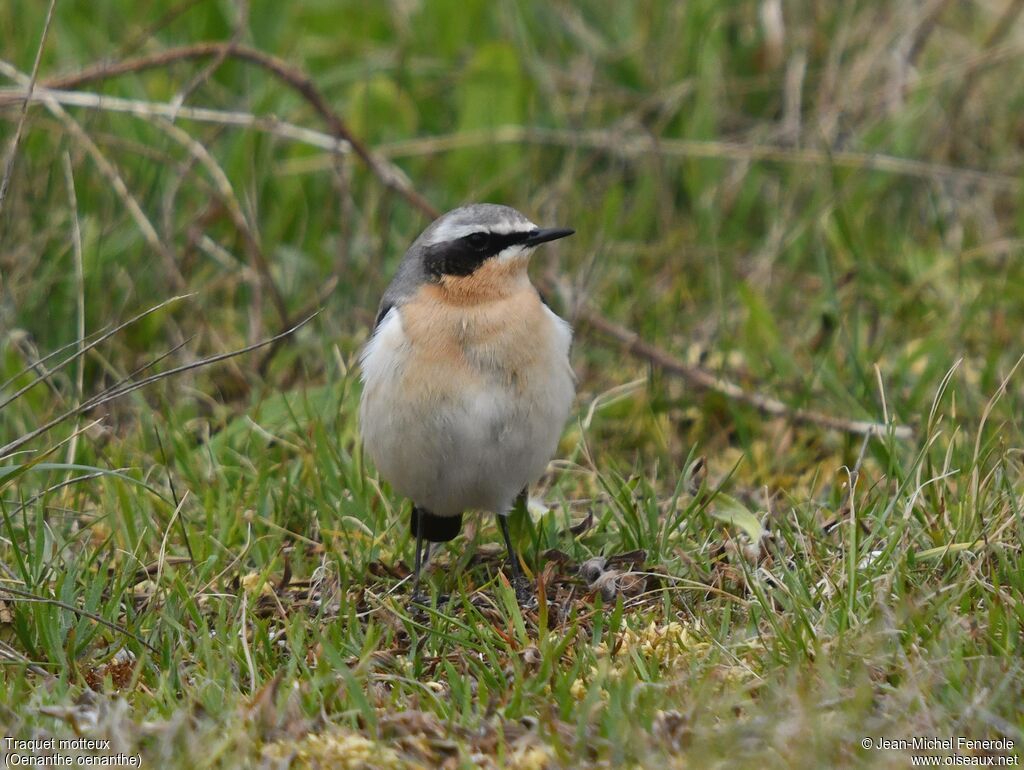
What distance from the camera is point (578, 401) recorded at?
22.9ft

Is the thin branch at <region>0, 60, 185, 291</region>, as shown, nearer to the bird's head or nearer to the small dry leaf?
the bird's head

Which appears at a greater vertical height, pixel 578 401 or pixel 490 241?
pixel 490 241

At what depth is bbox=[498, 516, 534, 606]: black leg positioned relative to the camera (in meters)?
5.02

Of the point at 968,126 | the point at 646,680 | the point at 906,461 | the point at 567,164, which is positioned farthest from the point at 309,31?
the point at 646,680

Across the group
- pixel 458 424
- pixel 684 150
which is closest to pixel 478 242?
pixel 458 424

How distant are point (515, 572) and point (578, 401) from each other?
1.92 m

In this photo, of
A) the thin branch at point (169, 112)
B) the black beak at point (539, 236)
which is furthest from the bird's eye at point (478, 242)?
the thin branch at point (169, 112)

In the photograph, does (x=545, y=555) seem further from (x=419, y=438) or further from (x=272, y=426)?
(x=272, y=426)

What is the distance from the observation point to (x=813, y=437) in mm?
6562

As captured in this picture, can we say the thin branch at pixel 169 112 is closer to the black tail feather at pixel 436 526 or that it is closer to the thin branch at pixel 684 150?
the thin branch at pixel 684 150

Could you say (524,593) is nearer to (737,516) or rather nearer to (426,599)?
(426,599)

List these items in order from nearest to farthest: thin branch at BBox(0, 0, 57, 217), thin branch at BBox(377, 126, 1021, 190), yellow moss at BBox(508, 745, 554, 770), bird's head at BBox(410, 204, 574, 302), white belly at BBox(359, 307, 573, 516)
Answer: yellow moss at BBox(508, 745, 554, 770), thin branch at BBox(0, 0, 57, 217), white belly at BBox(359, 307, 573, 516), bird's head at BBox(410, 204, 574, 302), thin branch at BBox(377, 126, 1021, 190)

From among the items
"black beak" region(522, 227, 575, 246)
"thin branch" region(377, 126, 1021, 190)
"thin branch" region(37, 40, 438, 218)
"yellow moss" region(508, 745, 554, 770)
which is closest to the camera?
"yellow moss" region(508, 745, 554, 770)

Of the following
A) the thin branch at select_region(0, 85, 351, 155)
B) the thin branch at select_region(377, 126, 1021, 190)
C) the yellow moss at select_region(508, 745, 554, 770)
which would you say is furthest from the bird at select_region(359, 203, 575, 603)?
the thin branch at select_region(377, 126, 1021, 190)
